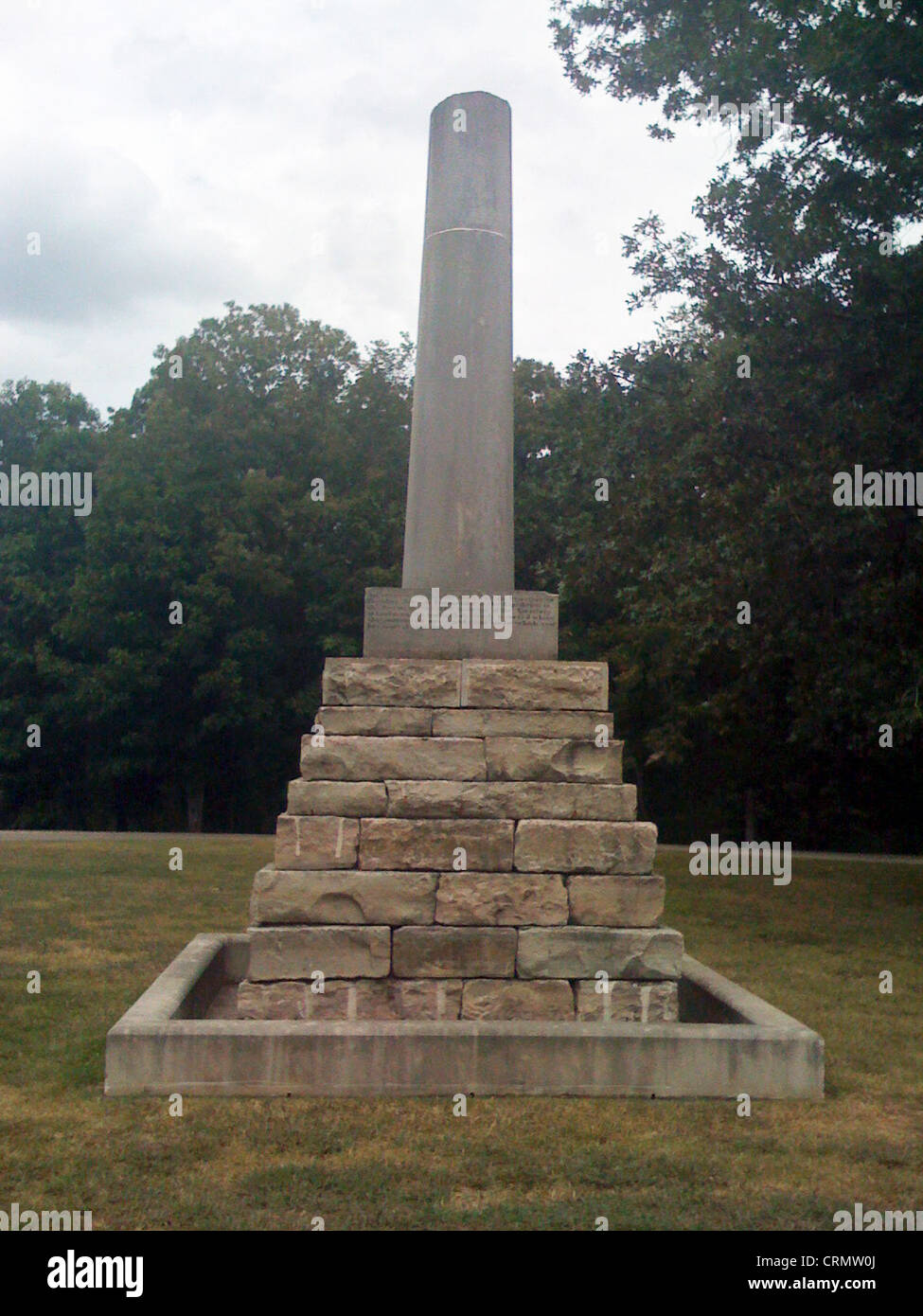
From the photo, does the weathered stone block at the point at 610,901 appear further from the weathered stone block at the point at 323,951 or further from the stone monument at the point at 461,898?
the weathered stone block at the point at 323,951

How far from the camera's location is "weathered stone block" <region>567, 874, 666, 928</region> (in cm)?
619

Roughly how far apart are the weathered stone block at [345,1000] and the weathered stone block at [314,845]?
1.83ft

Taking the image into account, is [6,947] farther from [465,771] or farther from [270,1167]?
[270,1167]

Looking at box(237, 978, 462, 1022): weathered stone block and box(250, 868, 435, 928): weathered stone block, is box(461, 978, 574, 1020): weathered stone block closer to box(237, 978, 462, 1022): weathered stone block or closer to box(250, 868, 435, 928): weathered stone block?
box(237, 978, 462, 1022): weathered stone block

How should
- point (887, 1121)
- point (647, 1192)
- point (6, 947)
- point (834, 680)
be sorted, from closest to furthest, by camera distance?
point (647, 1192) < point (887, 1121) < point (6, 947) < point (834, 680)

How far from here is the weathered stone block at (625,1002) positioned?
6.18m

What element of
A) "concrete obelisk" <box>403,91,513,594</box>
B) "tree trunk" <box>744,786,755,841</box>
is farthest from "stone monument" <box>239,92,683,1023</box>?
"tree trunk" <box>744,786,755,841</box>

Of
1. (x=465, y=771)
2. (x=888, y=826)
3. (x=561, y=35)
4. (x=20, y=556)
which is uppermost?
(x=561, y=35)

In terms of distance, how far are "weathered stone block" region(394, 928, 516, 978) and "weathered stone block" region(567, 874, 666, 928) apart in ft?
1.15

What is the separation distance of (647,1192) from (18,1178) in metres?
2.24

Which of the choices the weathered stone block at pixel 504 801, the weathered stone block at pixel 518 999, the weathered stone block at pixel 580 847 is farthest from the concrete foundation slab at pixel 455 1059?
the weathered stone block at pixel 504 801

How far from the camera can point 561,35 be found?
48.2 feet

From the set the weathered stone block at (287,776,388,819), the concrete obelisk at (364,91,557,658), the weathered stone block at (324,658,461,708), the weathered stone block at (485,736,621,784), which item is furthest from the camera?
the concrete obelisk at (364,91,557,658)
